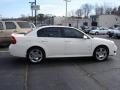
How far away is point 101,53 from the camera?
10.9 metres

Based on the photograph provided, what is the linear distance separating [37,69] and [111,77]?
268 cm

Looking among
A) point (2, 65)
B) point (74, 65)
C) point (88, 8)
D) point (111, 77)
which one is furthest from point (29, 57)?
point (88, 8)

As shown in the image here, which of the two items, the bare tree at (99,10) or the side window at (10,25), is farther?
the bare tree at (99,10)

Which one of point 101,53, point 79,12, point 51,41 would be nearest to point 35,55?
point 51,41

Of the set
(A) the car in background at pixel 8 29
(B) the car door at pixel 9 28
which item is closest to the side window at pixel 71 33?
(A) the car in background at pixel 8 29

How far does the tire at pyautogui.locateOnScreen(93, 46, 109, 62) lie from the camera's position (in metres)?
10.8

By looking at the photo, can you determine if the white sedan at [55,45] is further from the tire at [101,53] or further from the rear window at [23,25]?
the rear window at [23,25]

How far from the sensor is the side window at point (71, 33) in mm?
10516

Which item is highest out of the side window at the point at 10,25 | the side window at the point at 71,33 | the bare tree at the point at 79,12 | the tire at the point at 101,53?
the bare tree at the point at 79,12

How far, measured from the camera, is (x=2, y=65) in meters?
9.80

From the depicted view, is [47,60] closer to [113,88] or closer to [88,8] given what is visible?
[113,88]

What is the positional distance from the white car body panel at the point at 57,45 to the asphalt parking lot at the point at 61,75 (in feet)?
1.30

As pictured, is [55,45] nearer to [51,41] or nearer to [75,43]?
[51,41]

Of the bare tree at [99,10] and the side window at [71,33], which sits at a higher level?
the bare tree at [99,10]
